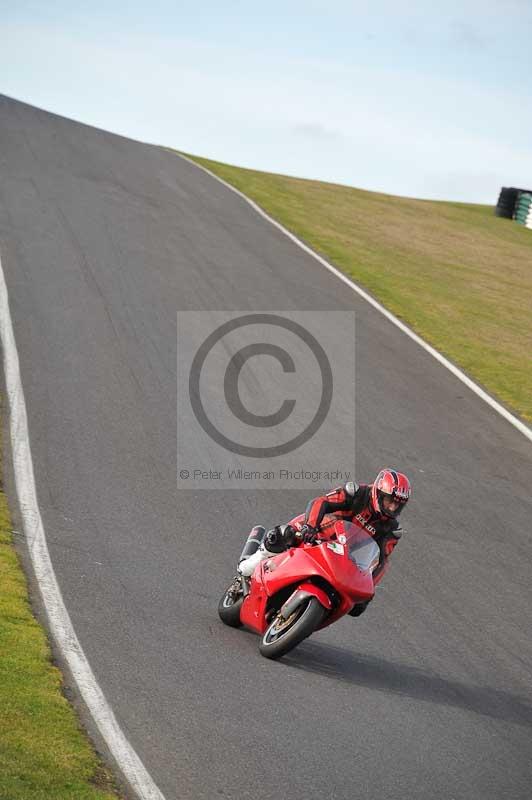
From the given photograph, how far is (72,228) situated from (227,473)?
11.9 meters

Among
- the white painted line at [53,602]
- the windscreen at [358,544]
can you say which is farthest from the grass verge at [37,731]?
the windscreen at [358,544]

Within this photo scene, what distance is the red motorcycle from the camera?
26.9 ft

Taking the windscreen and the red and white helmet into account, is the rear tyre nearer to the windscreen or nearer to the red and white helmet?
the windscreen

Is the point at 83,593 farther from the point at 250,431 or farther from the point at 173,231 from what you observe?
the point at 173,231

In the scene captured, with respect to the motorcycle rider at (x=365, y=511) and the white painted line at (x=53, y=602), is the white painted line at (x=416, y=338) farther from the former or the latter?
the motorcycle rider at (x=365, y=511)

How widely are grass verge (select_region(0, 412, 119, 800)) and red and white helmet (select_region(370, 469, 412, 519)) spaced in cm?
276

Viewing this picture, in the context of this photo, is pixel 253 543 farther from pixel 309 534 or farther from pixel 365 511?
pixel 365 511

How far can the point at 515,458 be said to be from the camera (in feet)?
51.2

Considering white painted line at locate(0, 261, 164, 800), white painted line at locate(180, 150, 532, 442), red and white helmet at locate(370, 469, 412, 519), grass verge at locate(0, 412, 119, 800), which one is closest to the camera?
grass verge at locate(0, 412, 119, 800)

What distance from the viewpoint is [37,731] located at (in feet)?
20.1

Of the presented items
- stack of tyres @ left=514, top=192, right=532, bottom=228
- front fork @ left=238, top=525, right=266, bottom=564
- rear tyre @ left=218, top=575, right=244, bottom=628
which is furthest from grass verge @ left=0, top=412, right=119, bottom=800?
stack of tyres @ left=514, top=192, right=532, bottom=228

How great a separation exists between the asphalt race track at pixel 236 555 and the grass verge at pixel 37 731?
37 centimetres

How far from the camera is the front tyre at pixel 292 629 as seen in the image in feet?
26.6

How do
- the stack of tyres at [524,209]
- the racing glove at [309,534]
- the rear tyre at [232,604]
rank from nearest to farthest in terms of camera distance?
the racing glove at [309,534], the rear tyre at [232,604], the stack of tyres at [524,209]
